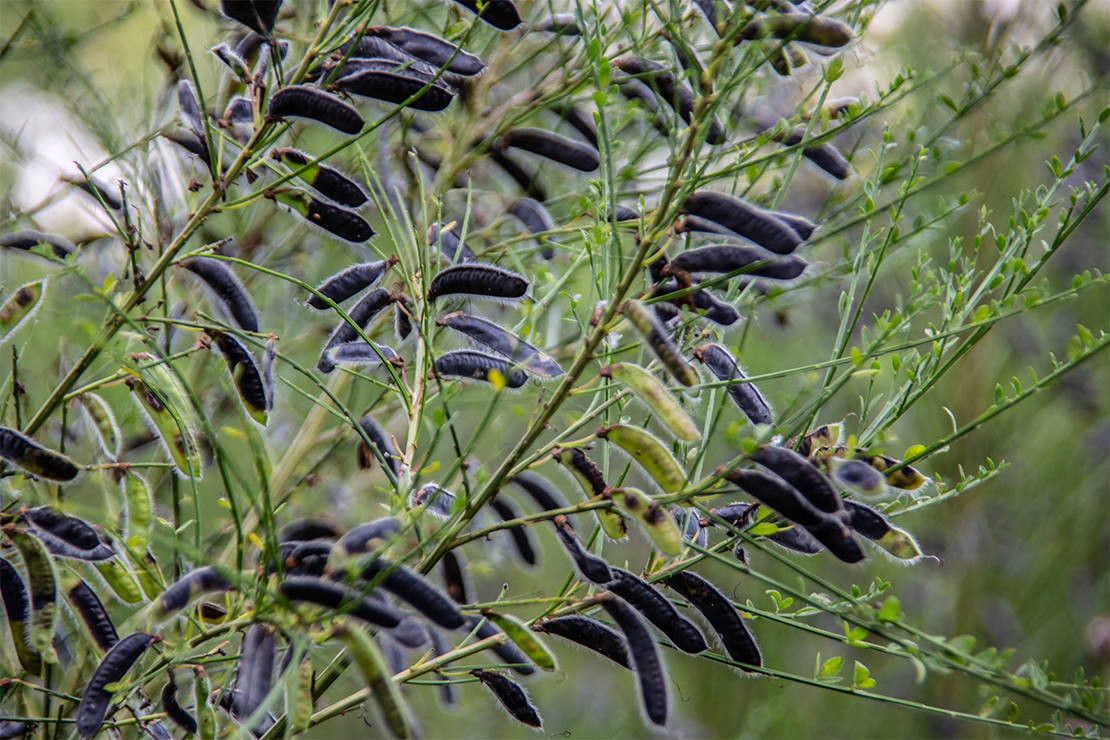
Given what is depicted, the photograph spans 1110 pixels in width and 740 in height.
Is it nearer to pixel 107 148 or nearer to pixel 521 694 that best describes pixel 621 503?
pixel 521 694

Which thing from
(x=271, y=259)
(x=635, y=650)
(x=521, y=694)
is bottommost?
(x=521, y=694)

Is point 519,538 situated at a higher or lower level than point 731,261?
lower

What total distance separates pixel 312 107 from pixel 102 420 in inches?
27.0

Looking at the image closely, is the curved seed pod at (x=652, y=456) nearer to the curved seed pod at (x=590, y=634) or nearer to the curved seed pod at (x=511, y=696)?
the curved seed pod at (x=590, y=634)

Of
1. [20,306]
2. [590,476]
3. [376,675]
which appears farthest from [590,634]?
[20,306]

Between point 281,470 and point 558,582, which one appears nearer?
point 281,470

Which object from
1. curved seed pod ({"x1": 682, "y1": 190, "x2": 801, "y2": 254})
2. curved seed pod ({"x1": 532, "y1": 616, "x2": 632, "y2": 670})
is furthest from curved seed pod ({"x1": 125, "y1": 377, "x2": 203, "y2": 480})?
curved seed pod ({"x1": 682, "y1": 190, "x2": 801, "y2": 254})

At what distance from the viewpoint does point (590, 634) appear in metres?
1.10

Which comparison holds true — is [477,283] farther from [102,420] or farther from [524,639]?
[102,420]

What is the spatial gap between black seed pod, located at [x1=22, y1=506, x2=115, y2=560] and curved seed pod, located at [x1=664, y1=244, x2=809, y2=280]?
96 cm

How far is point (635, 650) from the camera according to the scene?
40.3 inches

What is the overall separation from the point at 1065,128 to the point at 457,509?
16.7 ft

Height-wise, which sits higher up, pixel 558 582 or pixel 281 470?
pixel 281 470

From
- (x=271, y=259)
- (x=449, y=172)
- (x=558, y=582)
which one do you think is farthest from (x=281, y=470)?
(x=558, y=582)
